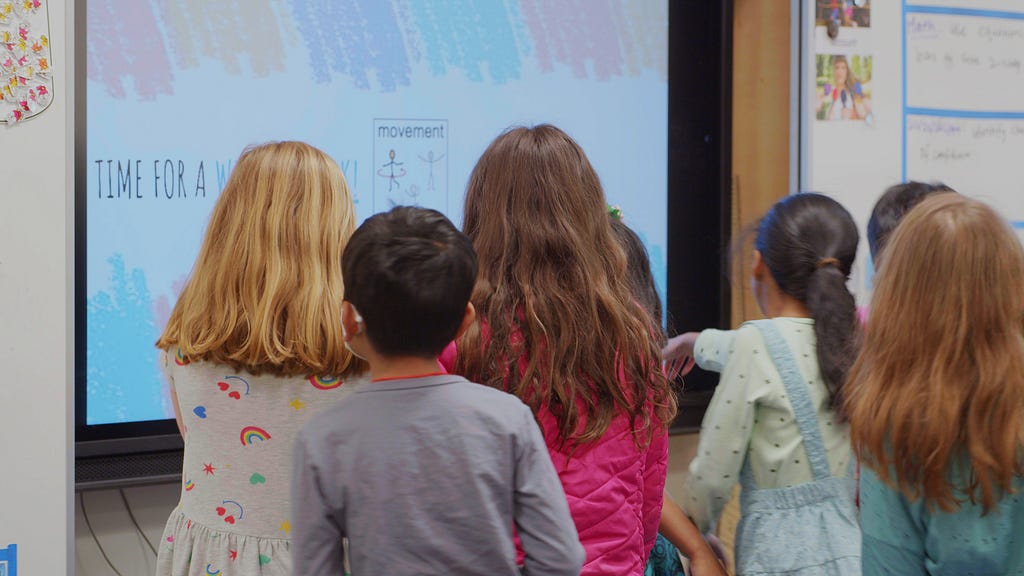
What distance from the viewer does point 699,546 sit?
1.93 metres

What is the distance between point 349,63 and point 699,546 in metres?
1.40

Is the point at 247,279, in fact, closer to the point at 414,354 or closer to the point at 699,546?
the point at 414,354

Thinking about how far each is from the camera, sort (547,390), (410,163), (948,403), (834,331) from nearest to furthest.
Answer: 1. (948,403)
2. (547,390)
3. (834,331)
4. (410,163)

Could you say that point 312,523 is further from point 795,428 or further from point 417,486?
point 795,428

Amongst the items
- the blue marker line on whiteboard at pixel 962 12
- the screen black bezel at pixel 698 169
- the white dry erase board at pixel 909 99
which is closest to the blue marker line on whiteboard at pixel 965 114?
the white dry erase board at pixel 909 99

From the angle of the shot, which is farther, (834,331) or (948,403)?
(834,331)

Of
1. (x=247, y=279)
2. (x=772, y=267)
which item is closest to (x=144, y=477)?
(x=247, y=279)

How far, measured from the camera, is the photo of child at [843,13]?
2889 mm

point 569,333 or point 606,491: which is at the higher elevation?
point 569,333

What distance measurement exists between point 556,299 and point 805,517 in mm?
576

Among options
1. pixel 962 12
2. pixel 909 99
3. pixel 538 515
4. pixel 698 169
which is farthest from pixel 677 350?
pixel 962 12

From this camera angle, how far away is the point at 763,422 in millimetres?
1683

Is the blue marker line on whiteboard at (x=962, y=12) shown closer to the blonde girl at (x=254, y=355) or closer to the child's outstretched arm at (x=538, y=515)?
the blonde girl at (x=254, y=355)

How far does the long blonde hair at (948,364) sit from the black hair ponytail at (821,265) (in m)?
0.20
